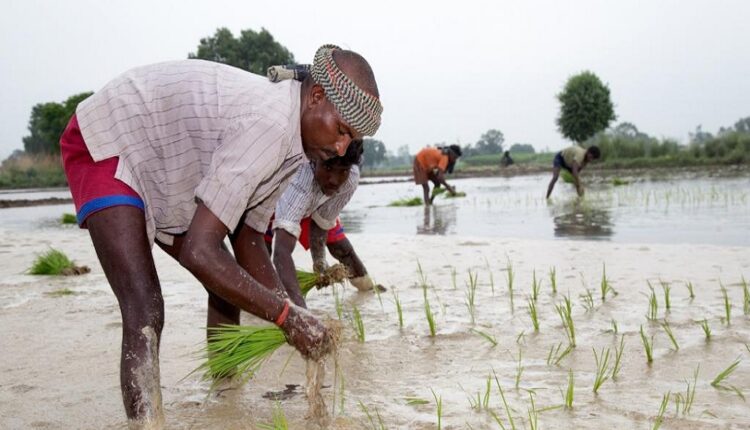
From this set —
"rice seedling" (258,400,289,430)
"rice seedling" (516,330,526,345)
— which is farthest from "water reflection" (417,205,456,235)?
"rice seedling" (258,400,289,430)

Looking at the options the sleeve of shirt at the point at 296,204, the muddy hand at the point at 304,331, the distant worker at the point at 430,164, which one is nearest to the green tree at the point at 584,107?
the distant worker at the point at 430,164

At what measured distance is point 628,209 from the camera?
10.3 m

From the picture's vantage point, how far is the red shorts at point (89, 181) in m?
1.97

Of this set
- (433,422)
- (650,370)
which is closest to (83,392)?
(433,422)

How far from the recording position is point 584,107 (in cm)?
3806

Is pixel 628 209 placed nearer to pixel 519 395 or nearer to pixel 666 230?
pixel 666 230

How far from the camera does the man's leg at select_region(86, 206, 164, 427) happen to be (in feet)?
6.38

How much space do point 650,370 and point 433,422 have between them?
1047 mm

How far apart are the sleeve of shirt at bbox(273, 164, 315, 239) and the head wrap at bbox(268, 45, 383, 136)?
6.09ft

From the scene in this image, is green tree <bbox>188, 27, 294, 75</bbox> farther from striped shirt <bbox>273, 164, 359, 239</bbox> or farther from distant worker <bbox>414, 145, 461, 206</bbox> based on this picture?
striped shirt <bbox>273, 164, 359, 239</bbox>

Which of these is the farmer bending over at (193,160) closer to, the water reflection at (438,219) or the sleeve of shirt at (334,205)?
the sleeve of shirt at (334,205)

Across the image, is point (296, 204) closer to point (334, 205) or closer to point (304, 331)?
point (334, 205)

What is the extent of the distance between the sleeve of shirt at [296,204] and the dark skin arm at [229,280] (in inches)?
73.1

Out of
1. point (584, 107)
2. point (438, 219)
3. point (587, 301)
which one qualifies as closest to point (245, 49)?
point (584, 107)
